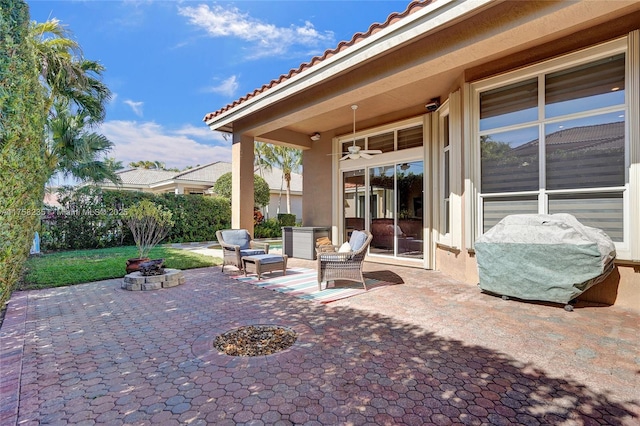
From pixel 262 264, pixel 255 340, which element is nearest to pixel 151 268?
pixel 262 264

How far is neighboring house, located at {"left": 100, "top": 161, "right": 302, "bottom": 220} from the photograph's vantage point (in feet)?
71.3

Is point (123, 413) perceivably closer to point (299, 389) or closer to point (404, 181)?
point (299, 389)

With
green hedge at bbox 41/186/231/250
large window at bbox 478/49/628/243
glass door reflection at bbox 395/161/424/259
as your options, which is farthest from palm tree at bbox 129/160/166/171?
large window at bbox 478/49/628/243

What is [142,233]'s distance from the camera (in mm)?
7695

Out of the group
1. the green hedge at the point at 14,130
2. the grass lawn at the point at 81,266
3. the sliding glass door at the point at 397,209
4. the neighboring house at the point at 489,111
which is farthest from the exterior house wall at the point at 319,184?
the green hedge at the point at 14,130

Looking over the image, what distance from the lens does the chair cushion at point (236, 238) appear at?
26.8 feet

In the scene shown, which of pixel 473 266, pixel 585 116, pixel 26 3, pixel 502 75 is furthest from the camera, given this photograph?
pixel 473 266

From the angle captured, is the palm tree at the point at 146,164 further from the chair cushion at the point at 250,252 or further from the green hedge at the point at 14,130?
the green hedge at the point at 14,130

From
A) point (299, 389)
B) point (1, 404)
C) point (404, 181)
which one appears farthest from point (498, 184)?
point (1, 404)

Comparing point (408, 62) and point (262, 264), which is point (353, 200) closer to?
point (262, 264)

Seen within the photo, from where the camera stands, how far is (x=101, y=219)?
1309 cm

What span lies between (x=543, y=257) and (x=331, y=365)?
3957mm

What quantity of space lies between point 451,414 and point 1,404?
362 centimetres

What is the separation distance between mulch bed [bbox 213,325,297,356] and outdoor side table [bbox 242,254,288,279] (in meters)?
2.86
